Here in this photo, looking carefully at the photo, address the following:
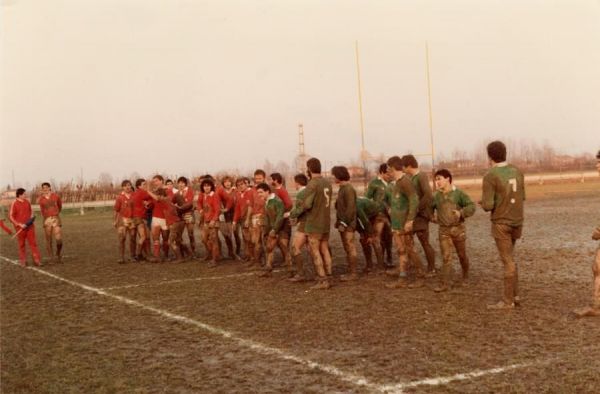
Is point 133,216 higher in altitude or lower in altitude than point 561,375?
higher

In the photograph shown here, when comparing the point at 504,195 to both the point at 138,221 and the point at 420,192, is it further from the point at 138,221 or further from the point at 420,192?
the point at 138,221

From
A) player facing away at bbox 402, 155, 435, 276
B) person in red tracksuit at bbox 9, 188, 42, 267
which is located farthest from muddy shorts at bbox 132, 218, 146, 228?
player facing away at bbox 402, 155, 435, 276

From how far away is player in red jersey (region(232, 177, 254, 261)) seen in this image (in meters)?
13.7

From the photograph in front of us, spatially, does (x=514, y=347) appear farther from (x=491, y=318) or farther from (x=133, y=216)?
(x=133, y=216)

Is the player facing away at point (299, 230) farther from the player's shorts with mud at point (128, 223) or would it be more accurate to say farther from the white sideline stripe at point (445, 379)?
the player's shorts with mud at point (128, 223)

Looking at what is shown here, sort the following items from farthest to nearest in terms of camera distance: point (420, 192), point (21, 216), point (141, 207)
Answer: point (141, 207) < point (21, 216) < point (420, 192)

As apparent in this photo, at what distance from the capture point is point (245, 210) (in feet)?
45.3

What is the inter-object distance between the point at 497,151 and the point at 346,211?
3397 millimetres

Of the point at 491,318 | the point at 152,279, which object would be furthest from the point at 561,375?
the point at 152,279

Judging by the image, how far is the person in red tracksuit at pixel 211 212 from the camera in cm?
1401

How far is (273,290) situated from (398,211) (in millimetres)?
2443

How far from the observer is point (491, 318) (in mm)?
7641

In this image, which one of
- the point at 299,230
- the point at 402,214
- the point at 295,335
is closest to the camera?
the point at 295,335

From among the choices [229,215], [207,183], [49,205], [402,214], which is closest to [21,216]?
[49,205]
